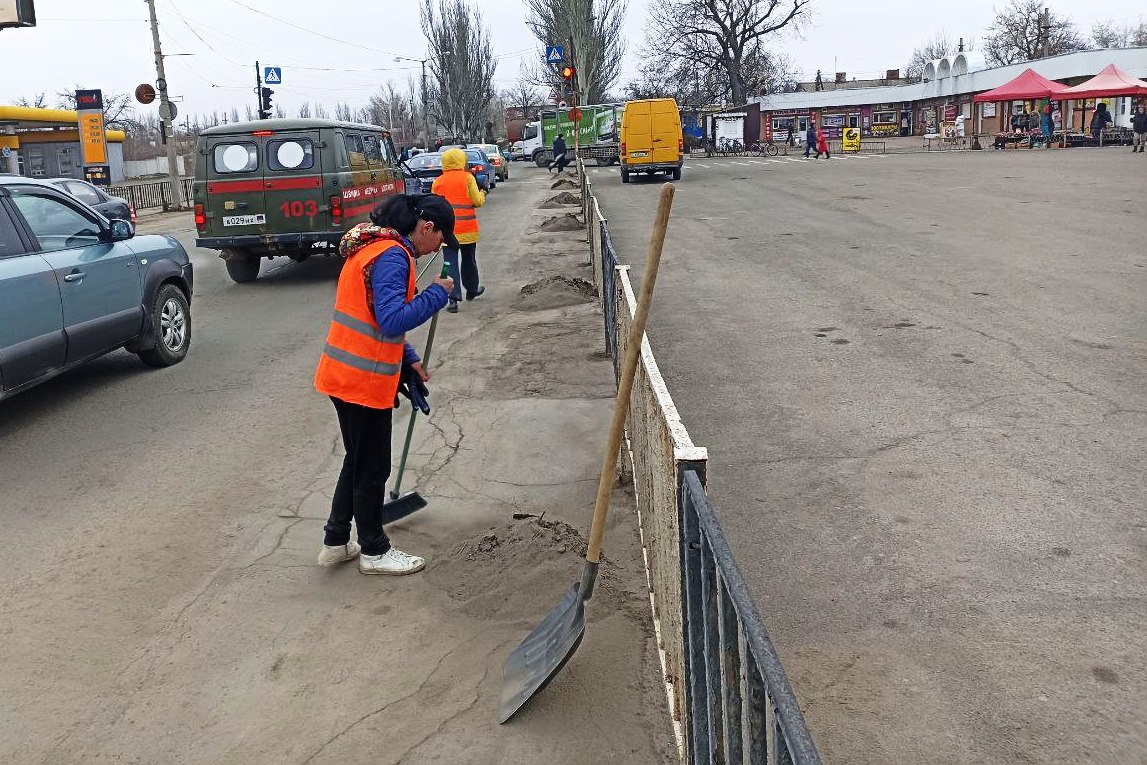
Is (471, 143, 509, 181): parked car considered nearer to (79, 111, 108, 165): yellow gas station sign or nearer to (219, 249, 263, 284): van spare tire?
(79, 111, 108, 165): yellow gas station sign

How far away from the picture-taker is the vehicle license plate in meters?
13.4

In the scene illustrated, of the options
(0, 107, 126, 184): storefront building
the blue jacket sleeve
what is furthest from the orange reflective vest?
(0, 107, 126, 184): storefront building

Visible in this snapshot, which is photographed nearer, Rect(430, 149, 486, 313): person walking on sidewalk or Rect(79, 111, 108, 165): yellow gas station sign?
Rect(430, 149, 486, 313): person walking on sidewalk

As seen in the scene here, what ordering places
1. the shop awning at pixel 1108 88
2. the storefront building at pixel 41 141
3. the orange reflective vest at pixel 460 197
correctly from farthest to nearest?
1. the shop awning at pixel 1108 88
2. the storefront building at pixel 41 141
3. the orange reflective vest at pixel 460 197

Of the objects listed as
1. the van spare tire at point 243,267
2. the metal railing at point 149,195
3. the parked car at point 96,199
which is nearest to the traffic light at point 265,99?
the metal railing at point 149,195

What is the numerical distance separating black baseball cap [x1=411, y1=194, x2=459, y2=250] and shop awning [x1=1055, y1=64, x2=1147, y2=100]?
1465 inches

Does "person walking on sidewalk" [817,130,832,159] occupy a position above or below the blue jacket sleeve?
above

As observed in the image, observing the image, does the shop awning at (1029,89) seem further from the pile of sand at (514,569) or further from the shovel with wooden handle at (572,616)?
the shovel with wooden handle at (572,616)

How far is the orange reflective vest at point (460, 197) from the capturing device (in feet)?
36.6

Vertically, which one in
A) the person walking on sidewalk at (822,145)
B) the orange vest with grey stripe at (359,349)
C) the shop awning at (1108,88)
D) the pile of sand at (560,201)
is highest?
the shop awning at (1108,88)

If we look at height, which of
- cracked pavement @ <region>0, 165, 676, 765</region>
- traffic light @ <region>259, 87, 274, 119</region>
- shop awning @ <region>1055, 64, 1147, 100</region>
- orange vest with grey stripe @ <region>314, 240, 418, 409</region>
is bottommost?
cracked pavement @ <region>0, 165, 676, 765</region>

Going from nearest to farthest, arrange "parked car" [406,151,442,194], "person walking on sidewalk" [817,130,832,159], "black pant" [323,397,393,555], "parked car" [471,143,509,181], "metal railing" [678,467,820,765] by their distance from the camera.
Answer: "metal railing" [678,467,820,765] → "black pant" [323,397,393,555] → "parked car" [406,151,442,194] → "parked car" [471,143,509,181] → "person walking on sidewalk" [817,130,832,159]

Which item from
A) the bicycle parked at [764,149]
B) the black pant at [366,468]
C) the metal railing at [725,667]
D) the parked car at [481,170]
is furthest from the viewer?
the bicycle parked at [764,149]

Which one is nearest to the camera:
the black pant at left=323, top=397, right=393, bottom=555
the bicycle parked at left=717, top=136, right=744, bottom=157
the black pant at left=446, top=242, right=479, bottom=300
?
the black pant at left=323, top=397, right=393, bottom=555
